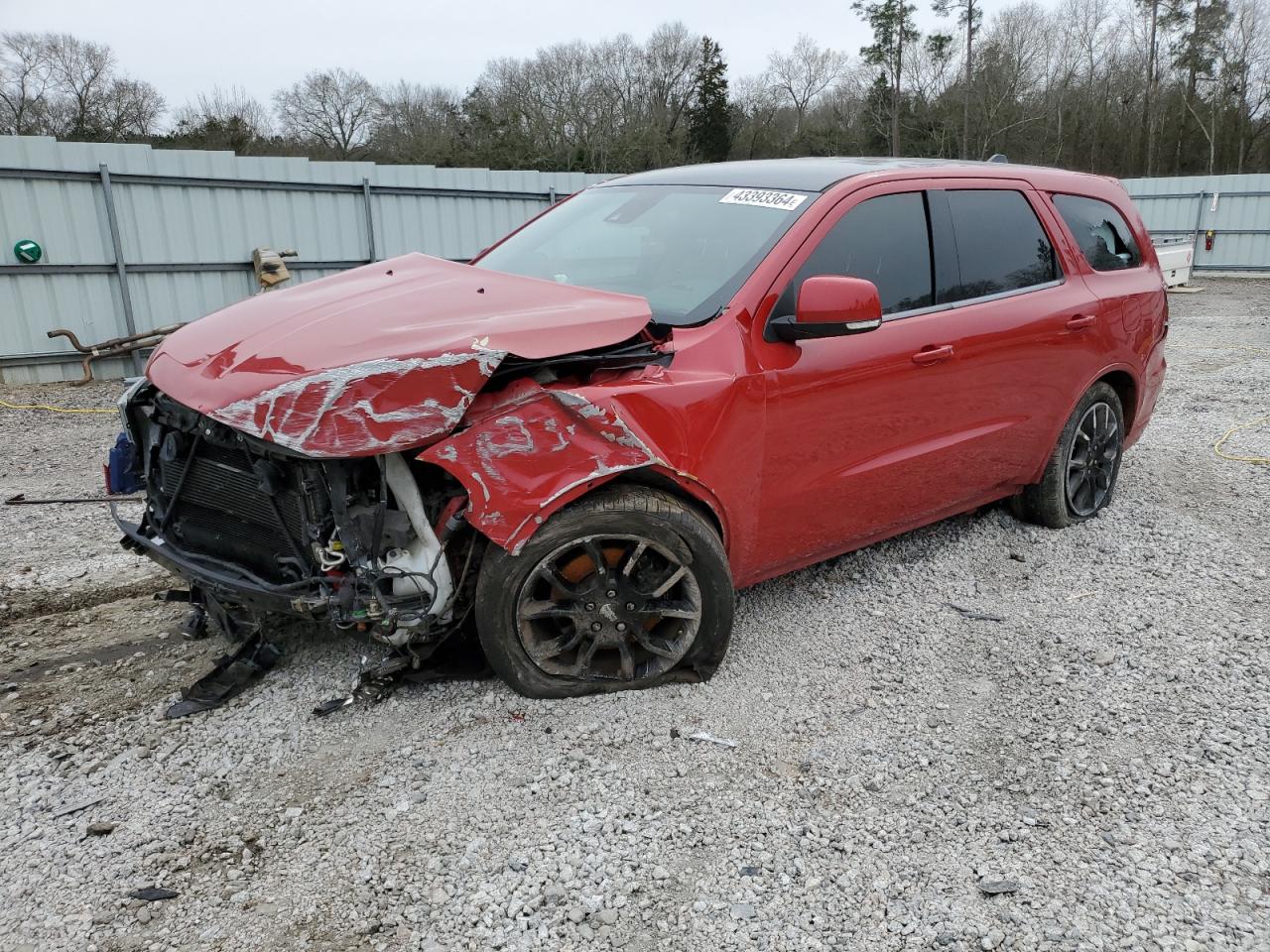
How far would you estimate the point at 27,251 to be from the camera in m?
10.5

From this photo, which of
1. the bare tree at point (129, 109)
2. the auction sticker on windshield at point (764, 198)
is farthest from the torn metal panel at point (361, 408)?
the bare tree at point (129, 109)

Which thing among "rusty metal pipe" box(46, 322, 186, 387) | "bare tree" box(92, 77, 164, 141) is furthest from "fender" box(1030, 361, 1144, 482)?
"bare tree" box(92, 77, 164, 141)

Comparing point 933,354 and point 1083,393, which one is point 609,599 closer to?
point 933,354

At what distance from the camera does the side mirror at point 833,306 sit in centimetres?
318

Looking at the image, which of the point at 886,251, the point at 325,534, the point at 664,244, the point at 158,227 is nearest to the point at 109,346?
the point at 158,227

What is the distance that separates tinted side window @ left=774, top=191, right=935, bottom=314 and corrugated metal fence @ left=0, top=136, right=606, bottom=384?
10482 millimetres

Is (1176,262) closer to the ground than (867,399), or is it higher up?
closer to the ground

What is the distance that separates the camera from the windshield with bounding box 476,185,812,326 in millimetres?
→ 3404

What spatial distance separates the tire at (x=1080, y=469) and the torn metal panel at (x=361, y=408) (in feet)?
11.5

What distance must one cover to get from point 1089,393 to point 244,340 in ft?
13.8

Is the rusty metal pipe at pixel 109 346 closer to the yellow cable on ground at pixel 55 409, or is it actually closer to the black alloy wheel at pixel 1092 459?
the yellow cable on ground at pixel 55 409

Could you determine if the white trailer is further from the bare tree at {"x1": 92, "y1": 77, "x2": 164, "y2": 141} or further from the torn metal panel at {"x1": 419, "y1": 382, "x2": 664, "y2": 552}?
the bare tree at {"x1": 92, "y1": 77, "x2": 164, "y2": 141}

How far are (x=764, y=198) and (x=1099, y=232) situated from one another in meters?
2.41

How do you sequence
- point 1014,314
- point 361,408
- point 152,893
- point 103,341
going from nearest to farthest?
point 152,893, point 361,408, point 1014,314, point 103,341
